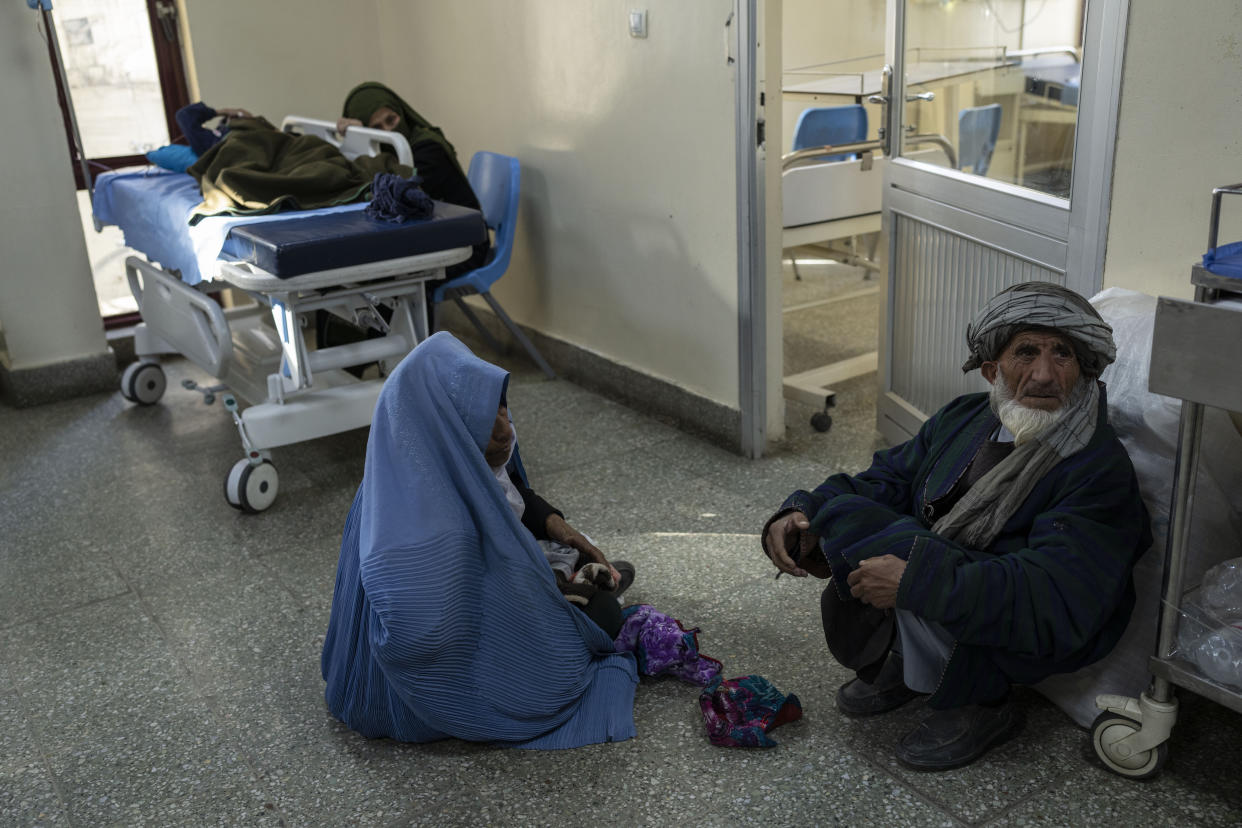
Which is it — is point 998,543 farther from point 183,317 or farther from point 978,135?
point 183,317

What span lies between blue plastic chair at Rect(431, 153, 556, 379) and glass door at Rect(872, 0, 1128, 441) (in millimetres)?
1564

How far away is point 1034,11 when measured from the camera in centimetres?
310

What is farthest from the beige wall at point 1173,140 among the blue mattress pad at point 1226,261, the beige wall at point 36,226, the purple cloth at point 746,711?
the beige wall at point 36,226

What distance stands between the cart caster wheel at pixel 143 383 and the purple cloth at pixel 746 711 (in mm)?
3129

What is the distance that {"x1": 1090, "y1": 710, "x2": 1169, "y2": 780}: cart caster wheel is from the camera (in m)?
2.02

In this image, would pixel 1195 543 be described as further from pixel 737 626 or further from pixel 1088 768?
pixel 737 626

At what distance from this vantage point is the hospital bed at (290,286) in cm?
325

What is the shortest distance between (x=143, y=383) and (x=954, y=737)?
3587 millimetres

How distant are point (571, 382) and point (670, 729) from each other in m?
2.51

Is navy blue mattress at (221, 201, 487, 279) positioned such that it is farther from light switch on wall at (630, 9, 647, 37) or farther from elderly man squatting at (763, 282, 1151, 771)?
elderly man squatting at (763, 282, 1151, 771)

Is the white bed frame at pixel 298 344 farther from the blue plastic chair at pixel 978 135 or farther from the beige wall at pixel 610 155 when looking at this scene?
the blue plastic chair at pixel 978 135

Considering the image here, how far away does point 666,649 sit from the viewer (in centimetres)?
246

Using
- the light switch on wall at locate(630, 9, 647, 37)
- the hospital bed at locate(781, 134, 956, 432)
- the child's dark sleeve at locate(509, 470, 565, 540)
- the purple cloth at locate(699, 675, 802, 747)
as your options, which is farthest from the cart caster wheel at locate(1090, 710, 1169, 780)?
the light switch on wall at locate(630, 9, 647, 37)

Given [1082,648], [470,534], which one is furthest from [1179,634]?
[470,534]
